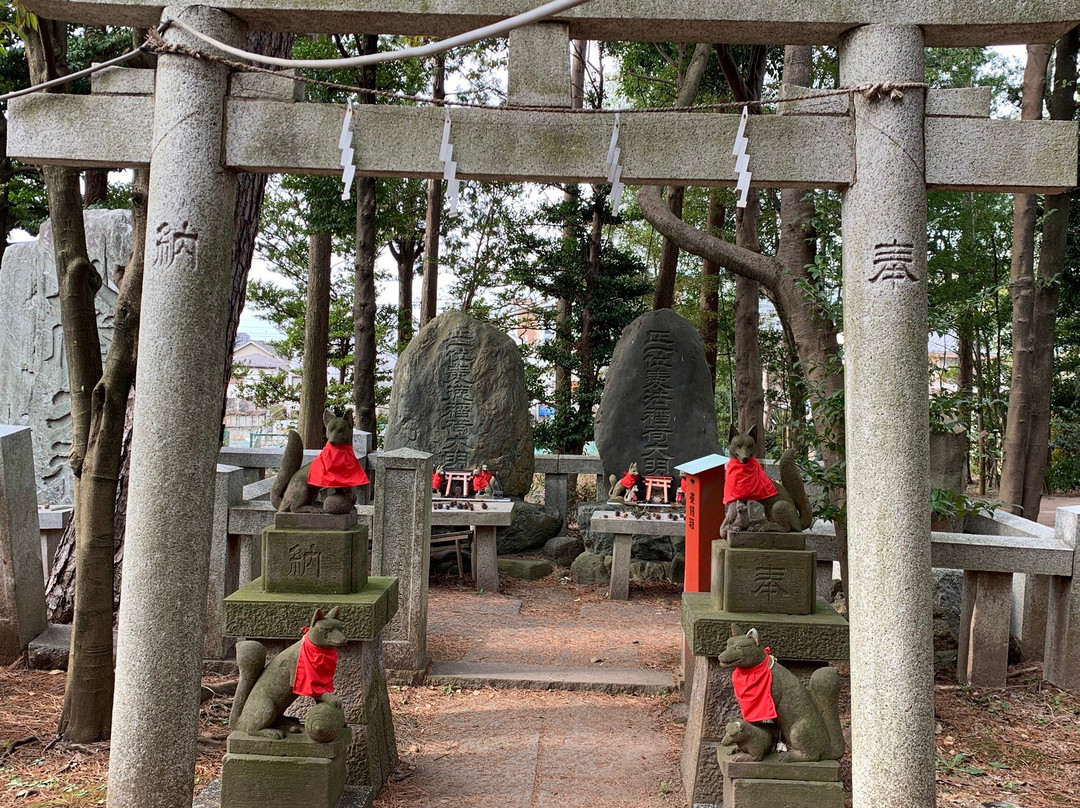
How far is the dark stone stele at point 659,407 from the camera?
11164 millimetres

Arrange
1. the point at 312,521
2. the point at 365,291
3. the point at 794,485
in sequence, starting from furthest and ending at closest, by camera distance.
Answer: the point at 365,291 → the point at 794,485 → the point at 312,521

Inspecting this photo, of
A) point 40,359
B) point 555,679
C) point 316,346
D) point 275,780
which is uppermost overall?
point 316,346

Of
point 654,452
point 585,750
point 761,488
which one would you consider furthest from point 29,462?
point 654,452

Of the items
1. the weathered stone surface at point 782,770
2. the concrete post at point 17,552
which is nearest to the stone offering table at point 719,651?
the weathered stone surface at point 782,770

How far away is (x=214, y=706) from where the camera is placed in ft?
19.0

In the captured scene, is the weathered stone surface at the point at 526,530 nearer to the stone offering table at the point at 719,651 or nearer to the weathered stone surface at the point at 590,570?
the weathered stone surface at the point at 590,570

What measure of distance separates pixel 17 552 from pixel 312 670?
12.1 feet

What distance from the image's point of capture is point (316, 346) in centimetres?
1375

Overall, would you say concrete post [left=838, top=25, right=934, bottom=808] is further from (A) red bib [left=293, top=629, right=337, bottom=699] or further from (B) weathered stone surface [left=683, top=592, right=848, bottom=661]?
(A) red bib [left=293, top=629, right=337, bottom=699]

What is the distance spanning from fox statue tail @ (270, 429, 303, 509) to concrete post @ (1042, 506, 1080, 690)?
5.50 metres

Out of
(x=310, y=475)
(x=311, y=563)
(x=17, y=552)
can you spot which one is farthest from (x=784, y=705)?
(x=17, y=552)

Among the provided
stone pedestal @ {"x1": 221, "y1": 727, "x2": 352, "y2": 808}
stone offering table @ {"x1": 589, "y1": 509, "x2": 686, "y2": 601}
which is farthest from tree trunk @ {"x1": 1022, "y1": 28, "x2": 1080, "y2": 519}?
stone pedestal @ {"x1": 221, "y1": 727, "x2": 352, "y2": 808}

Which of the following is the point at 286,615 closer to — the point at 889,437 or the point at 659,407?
the point at 889,437

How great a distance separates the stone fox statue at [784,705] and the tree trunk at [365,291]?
392 inches
